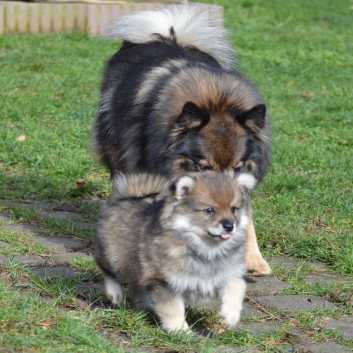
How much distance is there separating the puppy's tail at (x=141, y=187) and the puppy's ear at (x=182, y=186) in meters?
0.51

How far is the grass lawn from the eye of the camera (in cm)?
351

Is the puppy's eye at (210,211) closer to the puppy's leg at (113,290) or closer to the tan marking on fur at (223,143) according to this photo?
the puppy's leg at (113,290)

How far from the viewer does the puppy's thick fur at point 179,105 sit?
4.36 m

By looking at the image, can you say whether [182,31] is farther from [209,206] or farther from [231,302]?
[231,302]

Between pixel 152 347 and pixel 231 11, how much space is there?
12.0 m

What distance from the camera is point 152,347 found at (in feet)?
11.0

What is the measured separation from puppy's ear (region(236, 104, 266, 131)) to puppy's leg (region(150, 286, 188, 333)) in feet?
4.60

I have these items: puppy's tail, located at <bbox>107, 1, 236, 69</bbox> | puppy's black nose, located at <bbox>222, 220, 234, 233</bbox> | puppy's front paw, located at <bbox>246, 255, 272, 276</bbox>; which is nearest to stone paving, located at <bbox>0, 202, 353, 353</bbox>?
puppy's front paw, located at <bbox>246, 255, 272, 276</bbox>

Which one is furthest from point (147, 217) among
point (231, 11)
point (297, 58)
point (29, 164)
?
point (231, 11)

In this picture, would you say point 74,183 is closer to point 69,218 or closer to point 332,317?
point 69,218

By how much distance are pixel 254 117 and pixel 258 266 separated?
949 millimetres

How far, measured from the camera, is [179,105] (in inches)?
183

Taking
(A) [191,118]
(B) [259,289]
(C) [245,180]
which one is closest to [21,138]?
(A) [191,118]

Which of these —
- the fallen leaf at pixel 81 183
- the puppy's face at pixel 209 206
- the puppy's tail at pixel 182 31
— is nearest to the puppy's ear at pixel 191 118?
the puppy's face at pixel 209 206
